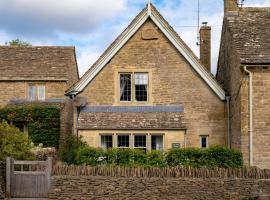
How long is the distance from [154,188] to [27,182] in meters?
5.04

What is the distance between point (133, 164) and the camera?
20.0m

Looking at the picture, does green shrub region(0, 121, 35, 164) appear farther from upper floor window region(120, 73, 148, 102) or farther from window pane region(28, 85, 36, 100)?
window pane region(28, 85, 36, 100)

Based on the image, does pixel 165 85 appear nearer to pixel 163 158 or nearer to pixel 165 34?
pixel 165 34

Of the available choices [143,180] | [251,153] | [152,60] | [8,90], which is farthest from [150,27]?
[8,90]

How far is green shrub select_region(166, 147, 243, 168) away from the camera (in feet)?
66.6

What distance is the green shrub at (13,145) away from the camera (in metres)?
19.4

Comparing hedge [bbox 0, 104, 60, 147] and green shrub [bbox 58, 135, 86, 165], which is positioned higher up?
hedge [bbox 0, 104, 60, 147]

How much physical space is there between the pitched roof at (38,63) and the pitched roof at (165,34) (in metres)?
12.0

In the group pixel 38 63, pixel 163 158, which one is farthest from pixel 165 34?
pixel 38 63

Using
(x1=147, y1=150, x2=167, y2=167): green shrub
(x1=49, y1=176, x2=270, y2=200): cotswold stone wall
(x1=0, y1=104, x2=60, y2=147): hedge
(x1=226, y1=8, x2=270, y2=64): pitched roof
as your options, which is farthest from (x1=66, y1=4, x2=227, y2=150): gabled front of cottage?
(x1=0, y1=104, x2=60, y2=147): hedge

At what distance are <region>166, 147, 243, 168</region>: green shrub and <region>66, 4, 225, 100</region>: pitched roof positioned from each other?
224 inches

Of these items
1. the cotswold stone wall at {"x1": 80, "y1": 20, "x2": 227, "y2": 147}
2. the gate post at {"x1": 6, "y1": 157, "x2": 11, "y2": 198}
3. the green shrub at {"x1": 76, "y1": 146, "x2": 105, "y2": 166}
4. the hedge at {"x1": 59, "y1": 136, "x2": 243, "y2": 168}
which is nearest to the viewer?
the gate post at {"x1": 6, "y1": 157, "x2": 11, "y2": 198}

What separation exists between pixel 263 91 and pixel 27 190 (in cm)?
1250

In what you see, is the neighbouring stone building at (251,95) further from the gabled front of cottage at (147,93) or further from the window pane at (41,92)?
the window pane at (41,92)
